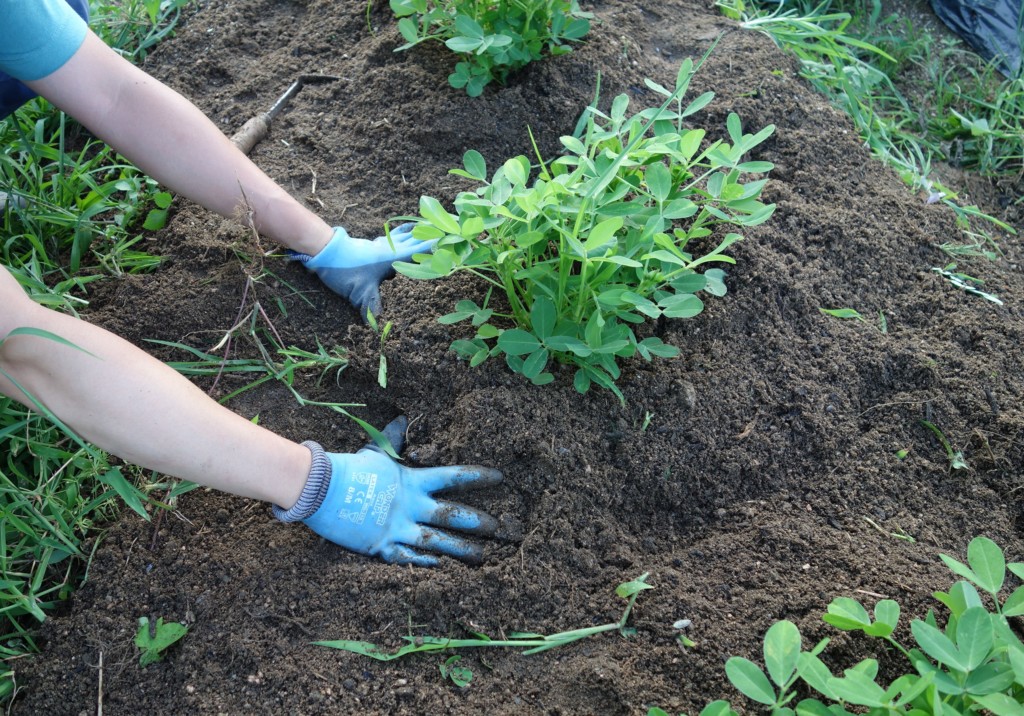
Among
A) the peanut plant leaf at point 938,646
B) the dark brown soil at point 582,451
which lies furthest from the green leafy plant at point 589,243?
the peanut plant leaf at point 938,646

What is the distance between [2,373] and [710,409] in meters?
1.37

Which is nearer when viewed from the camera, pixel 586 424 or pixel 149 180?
pixel 586 424

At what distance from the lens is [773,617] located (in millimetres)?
1445

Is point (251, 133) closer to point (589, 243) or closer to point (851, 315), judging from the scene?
point (589, 243)

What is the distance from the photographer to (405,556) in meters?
1.63

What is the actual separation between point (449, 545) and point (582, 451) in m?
0.34

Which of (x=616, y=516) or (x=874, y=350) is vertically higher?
(x=874, y=350)

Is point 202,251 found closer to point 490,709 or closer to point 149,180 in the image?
point 149,180

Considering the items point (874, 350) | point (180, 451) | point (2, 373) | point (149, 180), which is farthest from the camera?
point (149, 180)

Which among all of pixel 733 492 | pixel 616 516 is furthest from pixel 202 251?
pixel 733 492

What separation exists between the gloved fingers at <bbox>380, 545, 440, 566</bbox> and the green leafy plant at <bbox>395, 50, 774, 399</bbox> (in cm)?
42

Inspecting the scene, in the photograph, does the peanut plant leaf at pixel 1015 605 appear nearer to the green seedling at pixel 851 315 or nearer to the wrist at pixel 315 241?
the green seedling at pixel 851 315

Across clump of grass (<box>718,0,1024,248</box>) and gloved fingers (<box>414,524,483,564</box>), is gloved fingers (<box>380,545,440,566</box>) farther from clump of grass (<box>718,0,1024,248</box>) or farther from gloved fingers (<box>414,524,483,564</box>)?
clump of grass (<box>718,0,1024,248</box>)

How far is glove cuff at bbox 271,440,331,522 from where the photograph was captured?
5.19ft
